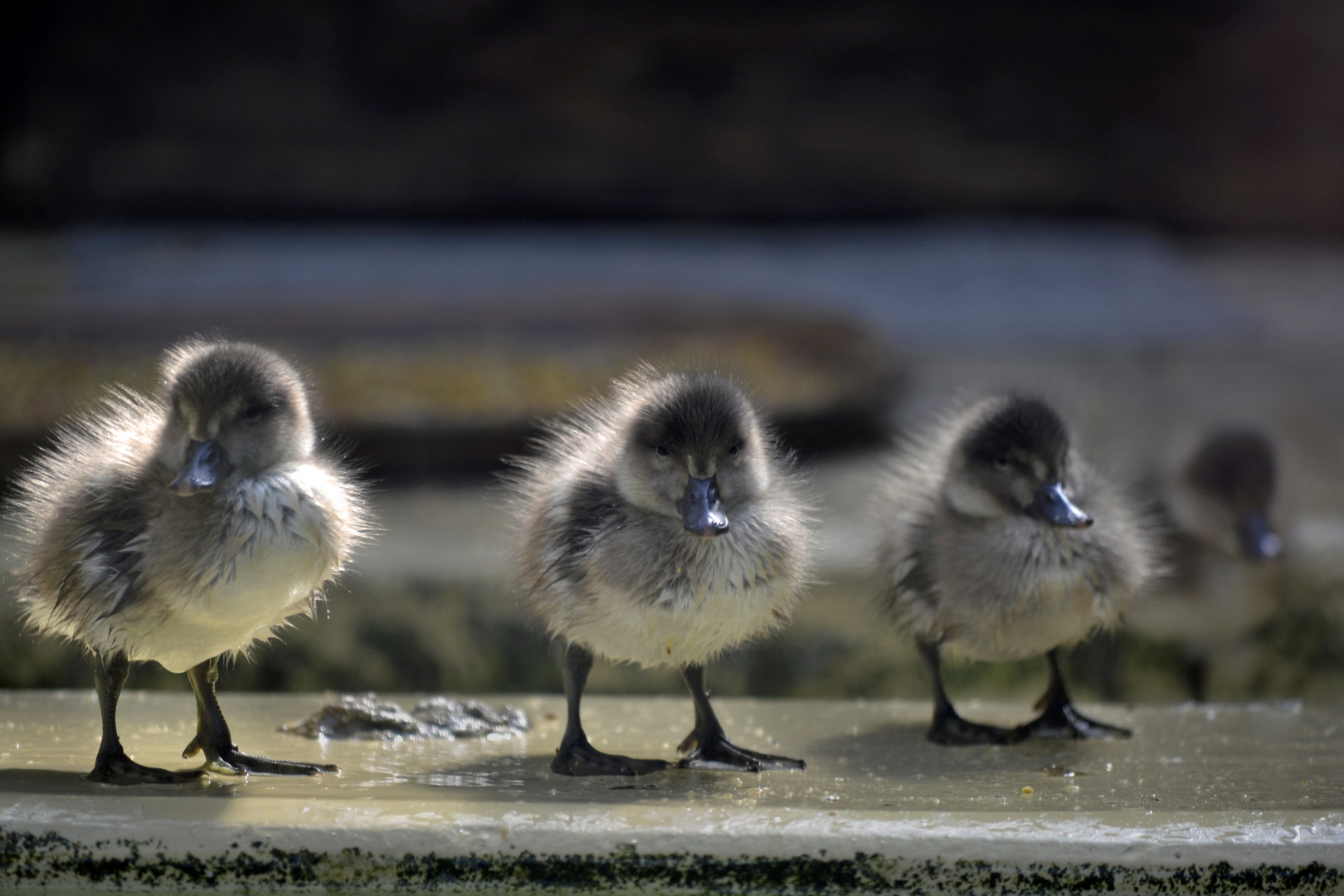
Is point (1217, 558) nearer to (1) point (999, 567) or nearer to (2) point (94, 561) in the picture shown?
(1) point (999, 567)

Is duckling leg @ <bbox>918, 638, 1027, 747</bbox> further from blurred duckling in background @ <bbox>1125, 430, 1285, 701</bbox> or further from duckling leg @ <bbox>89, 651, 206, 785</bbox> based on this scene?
duckling leg @ <bbox>89, 651, 206, 785</bbox>

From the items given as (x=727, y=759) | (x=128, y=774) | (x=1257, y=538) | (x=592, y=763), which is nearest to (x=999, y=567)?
(x=727, y=759)

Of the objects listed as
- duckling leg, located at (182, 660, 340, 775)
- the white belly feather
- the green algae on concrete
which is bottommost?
the green algae on concrete

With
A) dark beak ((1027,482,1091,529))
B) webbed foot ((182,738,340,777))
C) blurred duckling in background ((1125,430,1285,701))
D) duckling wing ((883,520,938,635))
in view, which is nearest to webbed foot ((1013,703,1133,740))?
duckling wing ((883,520,938,635))

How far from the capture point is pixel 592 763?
2.24 m

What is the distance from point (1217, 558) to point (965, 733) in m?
1.52

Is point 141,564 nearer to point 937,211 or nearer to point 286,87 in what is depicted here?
point 286,87

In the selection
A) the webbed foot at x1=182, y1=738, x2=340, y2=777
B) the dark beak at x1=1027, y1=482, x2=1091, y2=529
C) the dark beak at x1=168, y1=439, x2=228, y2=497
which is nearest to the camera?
A: the dark beak at x1=168, y1=439, x2=228, y2=497

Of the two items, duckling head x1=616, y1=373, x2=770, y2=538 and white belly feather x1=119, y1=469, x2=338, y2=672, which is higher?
duckling head x1=616, y1=373, x2=770, y2=538

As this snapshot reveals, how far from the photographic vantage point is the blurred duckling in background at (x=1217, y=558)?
373 cm

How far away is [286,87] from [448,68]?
2.51 ft

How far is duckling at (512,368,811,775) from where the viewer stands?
217 cm

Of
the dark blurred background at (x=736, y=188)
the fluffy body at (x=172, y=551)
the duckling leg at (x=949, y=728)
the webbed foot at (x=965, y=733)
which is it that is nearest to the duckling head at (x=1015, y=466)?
the duckling leg at (x=949, y=728)

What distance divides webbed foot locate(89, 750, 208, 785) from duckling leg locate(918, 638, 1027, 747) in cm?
139
